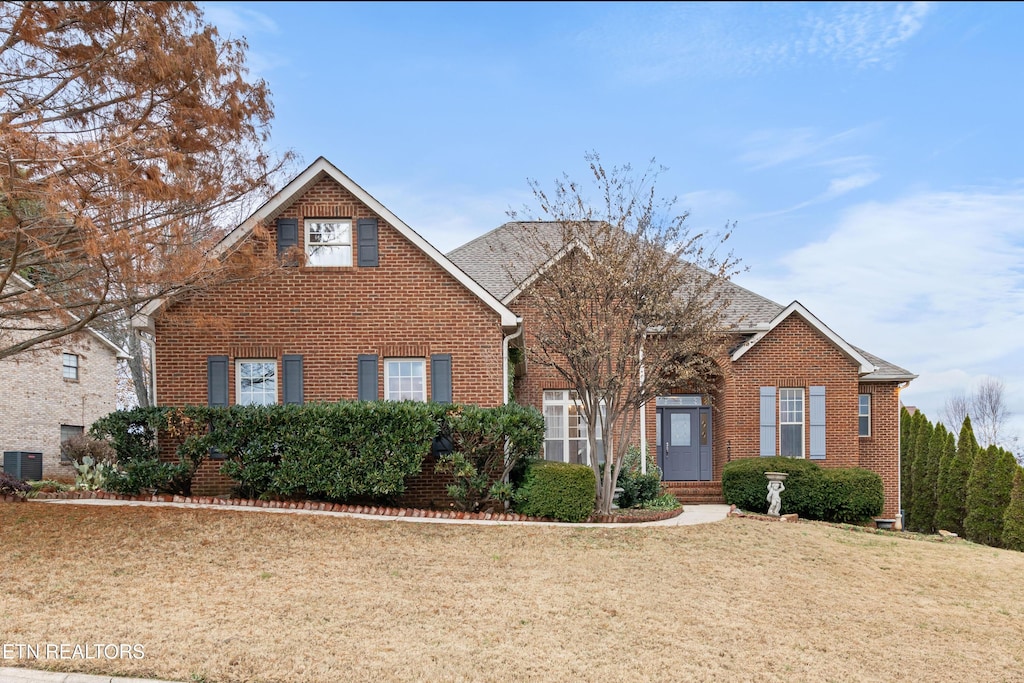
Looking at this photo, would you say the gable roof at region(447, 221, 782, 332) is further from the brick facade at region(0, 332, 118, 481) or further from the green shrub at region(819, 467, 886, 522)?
the brick facade at region(0, 332, 118, 481)

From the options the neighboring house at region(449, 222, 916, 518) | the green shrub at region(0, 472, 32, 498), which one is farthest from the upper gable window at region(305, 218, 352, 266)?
the green shrub at region(0, 472, 32, 498)

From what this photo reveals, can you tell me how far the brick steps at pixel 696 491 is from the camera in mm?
21234

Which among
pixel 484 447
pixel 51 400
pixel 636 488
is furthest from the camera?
pixel 51 400

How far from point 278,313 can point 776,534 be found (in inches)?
394

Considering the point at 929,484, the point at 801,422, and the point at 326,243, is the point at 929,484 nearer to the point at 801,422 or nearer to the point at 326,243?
the point at 801,422

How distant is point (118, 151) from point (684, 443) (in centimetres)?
1562

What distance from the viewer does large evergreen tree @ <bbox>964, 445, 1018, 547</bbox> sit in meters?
19.5

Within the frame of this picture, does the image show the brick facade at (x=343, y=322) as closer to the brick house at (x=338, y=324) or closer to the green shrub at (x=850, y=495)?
the brick house at (x=338, y=324)

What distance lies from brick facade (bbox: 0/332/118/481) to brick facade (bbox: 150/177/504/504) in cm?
1037

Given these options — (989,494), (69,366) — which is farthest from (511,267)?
(69,366)

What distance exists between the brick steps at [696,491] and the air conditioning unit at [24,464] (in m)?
18.5

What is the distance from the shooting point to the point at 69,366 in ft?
94.1

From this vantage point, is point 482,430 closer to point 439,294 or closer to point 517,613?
point 439,294

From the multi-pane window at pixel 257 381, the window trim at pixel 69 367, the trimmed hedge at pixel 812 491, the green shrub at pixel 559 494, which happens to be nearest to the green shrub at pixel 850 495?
the trimmed hedge at pixel 812 491
